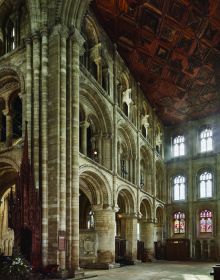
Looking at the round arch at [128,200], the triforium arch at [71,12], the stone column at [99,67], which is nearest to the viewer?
the triforium arch at [71,12]

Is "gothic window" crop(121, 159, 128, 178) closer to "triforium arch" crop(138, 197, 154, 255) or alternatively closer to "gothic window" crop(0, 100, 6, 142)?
"triforium arch" crop(138, 197, 154, 255)

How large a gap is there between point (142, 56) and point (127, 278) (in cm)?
1555

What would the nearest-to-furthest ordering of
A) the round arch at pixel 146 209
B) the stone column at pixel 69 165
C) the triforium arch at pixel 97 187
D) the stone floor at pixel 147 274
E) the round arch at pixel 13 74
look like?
the stone column at pixel 69 165 < the stone floor at pixel 147 274 < the round arch at pixel 13 74 < the triforium arch at pixel 97 187 < the round arch at pixel 146 209

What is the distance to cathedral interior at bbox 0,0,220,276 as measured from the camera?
59.4ft

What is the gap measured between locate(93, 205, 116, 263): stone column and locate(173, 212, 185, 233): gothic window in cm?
1524

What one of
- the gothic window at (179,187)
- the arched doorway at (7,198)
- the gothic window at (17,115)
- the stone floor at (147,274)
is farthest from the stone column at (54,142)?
the gothic window at (179,187)

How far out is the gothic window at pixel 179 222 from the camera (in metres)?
37.7

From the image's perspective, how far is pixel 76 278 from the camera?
17281mm

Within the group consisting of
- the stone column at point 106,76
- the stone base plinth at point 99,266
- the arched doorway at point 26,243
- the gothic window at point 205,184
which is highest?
the stone column at point 106,76

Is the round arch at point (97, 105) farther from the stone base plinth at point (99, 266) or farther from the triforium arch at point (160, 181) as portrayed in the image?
the triforium arch at point (160, 181)

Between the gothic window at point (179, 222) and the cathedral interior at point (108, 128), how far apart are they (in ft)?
0.43

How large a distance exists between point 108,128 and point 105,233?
644cm

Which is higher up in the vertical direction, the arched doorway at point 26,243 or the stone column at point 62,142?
the stone column at point 62,142

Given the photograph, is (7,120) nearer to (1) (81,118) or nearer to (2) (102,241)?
(1) (81,118)
